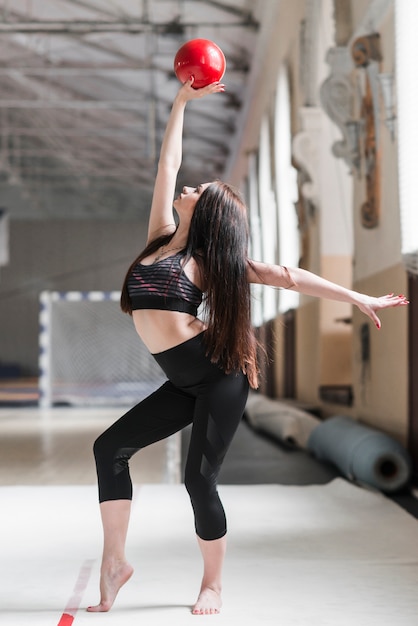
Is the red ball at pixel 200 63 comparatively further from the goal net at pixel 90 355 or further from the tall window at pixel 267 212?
the goal net at pixel 90 355

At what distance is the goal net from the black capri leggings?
40.7ft

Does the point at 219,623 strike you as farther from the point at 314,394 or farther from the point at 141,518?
the point at 314,394

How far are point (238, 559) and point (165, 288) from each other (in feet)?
4.50

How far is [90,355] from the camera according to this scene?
2005cm

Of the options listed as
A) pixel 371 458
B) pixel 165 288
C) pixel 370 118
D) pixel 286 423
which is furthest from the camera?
pixel 286 423

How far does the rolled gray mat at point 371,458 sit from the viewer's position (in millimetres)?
5422

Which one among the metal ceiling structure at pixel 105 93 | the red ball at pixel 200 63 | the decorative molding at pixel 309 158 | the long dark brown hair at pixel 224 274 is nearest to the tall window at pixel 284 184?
the metal ceiling structure at pixel 105 93

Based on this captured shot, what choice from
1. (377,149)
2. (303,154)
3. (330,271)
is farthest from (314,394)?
(377,149)

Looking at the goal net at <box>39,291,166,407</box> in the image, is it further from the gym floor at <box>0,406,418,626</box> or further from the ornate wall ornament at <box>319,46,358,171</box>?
the gym floor at <box>0,406,418,626</box>

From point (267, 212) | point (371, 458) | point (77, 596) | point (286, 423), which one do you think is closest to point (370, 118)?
point (371, 458)

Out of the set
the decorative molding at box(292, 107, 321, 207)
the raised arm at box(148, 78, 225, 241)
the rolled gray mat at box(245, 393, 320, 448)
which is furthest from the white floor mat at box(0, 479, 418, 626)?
the decorative molding at box(292, 107, 321, 207)

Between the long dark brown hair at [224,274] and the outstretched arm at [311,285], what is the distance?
5 centimetres

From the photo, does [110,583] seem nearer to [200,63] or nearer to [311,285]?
[311,285]

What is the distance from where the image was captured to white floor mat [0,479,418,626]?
288cm
